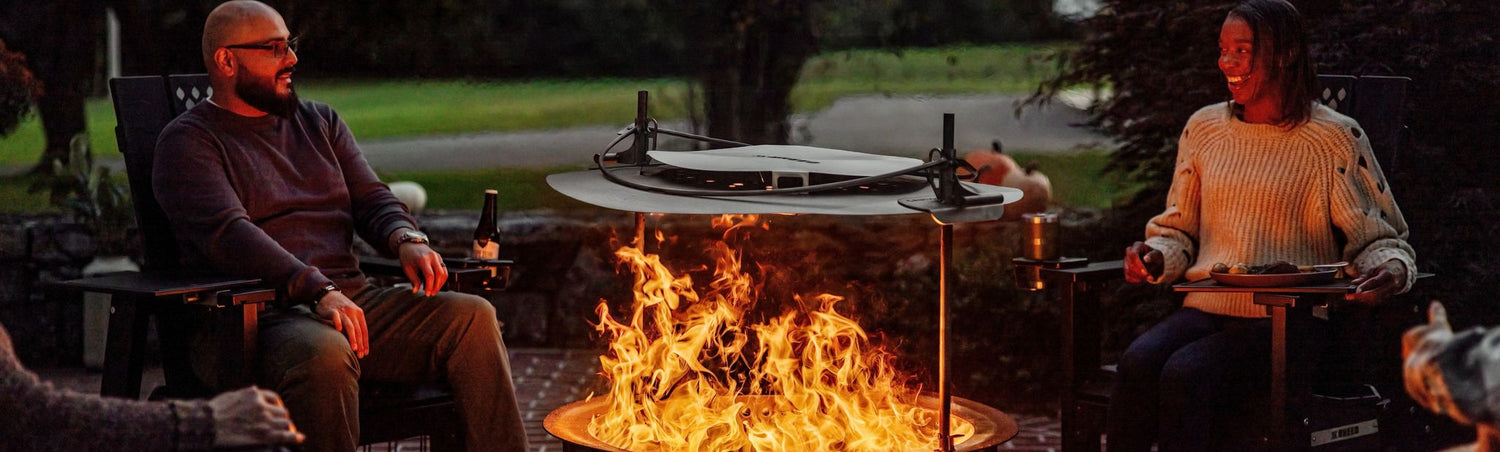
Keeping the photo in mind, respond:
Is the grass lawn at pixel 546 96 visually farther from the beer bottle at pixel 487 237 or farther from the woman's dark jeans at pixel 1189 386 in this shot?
the woman's dark jeans at pixel 1189 386

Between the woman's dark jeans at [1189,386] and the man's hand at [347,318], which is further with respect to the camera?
the woman's dark jeans at [1189,386]

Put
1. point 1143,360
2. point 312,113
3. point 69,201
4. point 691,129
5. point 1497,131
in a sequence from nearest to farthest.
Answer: point 1143,360 → point 312,113 → point 1497,131 → point 69,201 → point 691,129

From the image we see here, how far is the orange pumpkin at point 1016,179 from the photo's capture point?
5.95 meters

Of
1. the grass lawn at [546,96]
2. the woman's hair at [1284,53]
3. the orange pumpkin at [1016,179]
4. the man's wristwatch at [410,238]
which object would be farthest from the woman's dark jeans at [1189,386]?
the grass lawn at [546,96]

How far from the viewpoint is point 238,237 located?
3197 millimetres

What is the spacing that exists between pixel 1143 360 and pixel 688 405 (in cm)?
99

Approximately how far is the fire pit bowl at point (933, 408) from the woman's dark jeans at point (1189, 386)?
0.98 feet

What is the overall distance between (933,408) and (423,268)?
45.9 inches

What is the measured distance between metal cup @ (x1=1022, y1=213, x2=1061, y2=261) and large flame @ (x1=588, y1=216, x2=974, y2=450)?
0.43m

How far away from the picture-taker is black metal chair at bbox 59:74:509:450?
2996mm

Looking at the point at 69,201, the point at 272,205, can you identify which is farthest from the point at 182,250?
the point at 69,201

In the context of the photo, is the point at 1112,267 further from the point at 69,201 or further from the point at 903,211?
the point at 69,201

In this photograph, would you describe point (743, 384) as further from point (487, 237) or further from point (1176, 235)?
point (1176, 235)

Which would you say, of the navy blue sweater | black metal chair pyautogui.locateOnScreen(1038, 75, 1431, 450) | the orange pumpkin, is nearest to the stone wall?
the navy blue sweater
